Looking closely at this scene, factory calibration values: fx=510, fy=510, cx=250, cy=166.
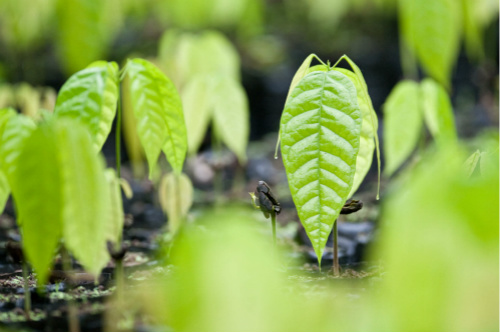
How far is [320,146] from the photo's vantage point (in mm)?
378

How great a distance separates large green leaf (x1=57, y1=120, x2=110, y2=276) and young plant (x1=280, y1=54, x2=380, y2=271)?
5.5 inches

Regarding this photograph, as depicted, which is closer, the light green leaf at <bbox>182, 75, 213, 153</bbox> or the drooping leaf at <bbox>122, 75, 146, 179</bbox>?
the light green leaf at <bbox>182, 75, 213, 153</bbox>

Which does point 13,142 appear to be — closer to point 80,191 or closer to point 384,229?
point 80,191

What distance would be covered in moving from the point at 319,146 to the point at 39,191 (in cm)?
19

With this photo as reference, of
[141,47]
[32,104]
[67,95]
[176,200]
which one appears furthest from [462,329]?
[141,47]

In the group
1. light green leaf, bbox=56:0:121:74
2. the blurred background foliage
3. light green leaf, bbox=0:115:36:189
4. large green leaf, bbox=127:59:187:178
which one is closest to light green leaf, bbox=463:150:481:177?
the blurred background foliage

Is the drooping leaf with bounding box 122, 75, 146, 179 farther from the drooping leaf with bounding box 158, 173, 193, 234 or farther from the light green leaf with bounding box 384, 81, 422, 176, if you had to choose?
the light green leaf with bounding box 384, 81, 422, 176

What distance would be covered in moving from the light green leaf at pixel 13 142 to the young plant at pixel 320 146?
183mm

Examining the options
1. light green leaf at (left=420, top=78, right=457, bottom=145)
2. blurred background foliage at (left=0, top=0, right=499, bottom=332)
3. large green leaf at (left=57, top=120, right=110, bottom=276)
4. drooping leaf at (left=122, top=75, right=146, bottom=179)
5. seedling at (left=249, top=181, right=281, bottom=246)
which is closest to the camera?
blurred background foliage at (left=0, top=0, right=499, bottom=332)

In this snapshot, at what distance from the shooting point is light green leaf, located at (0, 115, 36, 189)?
1.14ft

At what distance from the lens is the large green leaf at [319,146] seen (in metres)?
0.37

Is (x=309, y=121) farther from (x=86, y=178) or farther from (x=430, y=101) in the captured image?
(x=430, y=101)

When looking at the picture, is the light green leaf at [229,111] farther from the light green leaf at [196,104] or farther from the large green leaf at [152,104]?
the large green leaf at [152,104]

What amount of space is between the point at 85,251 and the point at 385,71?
190cm
